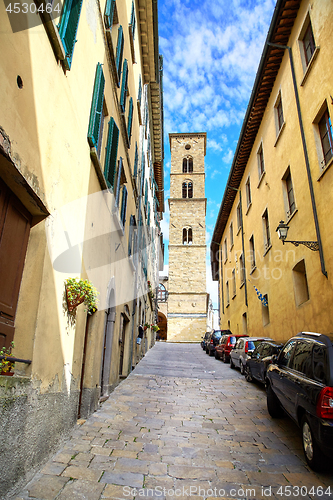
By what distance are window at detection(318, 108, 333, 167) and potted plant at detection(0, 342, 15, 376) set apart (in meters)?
8.68

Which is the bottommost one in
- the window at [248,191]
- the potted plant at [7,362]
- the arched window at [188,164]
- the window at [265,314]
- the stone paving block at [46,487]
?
the stone paving block at [46,487]

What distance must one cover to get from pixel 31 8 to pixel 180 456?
5.46 meters

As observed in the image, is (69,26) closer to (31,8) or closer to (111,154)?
(31,8)

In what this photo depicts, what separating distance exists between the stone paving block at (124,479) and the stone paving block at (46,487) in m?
0.44

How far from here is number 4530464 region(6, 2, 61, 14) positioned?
115 inches

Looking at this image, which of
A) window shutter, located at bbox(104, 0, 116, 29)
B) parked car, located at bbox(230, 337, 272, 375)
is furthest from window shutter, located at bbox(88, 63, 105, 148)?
parked car, located at bbox(230, 337, 272, 375)

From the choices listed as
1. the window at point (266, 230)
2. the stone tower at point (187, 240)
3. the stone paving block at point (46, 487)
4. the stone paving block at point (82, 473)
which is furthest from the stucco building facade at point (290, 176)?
the stone tower at point (187, 240)

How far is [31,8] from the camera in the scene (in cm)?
338

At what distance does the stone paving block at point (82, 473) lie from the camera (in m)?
3.60

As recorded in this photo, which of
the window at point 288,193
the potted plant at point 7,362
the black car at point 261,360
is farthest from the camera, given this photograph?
the window at point 288,193

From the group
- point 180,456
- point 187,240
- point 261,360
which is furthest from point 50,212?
point 187,240

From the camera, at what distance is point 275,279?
42.4 ft

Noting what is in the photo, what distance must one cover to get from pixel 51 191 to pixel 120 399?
5247 millimetres

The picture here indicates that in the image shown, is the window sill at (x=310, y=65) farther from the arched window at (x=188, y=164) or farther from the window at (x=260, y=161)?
the arched window at (x=188, y=164)
